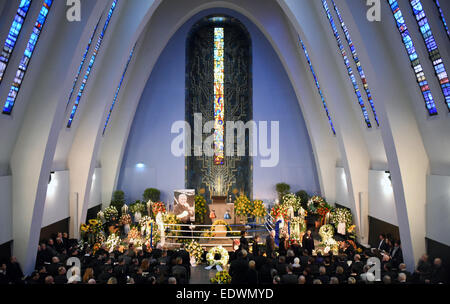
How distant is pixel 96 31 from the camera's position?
9.41 metres

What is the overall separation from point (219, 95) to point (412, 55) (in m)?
10.7

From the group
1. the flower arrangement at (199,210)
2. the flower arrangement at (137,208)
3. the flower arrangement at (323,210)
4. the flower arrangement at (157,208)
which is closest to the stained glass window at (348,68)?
the flower arrangement at (323,210)

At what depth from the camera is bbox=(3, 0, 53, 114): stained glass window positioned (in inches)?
283

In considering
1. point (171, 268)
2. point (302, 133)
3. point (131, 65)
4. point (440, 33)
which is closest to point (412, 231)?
point (440, 33)

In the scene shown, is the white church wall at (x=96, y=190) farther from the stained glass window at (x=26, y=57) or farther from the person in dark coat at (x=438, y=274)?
the person in dark coat at (x=438, y=274)

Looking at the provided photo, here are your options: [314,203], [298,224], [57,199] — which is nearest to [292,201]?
[314,203]

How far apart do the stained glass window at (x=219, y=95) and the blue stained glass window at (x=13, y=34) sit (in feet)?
35.9

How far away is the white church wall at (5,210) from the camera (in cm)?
757

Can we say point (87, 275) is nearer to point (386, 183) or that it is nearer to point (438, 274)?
point (438, 274)

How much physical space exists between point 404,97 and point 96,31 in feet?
30.6

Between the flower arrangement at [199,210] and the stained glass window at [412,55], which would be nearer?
the stained glass window at [412,55]

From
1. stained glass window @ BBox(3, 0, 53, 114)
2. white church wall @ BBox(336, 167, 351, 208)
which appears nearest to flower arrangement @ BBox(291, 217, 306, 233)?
white church wall @ BBox(336, 167, 351, 208)

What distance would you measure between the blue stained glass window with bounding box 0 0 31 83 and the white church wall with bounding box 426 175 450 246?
1058cm

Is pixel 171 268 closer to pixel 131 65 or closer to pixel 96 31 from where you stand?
pixel 96 31
